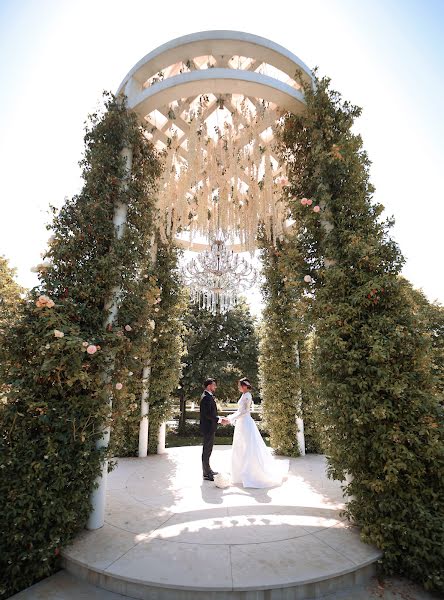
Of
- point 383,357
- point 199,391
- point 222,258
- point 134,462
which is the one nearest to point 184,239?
point 222,258

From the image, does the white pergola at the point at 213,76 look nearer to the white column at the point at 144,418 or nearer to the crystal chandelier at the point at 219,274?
the crystal chandelier at the point at 219,274

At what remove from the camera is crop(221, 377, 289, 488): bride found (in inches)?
173

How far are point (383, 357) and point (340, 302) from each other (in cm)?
68

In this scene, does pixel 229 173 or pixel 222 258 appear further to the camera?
pixel 222 258

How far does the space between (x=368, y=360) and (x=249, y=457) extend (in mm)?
2737

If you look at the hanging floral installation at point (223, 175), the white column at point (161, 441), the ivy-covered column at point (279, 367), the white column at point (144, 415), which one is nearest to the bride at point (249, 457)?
the ivy-covered column at point (279, 367)

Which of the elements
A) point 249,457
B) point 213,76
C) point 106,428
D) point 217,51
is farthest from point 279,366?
point 217,51

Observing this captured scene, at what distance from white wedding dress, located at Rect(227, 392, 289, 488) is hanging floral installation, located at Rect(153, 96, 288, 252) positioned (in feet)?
11.1

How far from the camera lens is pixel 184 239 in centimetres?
763

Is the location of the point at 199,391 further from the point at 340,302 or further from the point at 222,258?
the point at 340,302

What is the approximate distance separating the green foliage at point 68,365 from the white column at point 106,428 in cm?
5

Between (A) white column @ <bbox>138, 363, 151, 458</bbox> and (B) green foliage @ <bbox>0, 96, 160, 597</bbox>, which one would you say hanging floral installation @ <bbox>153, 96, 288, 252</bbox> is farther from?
(A) white column @ <bbox>138, 363, 151, 458</bbox>

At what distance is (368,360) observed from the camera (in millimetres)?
2738

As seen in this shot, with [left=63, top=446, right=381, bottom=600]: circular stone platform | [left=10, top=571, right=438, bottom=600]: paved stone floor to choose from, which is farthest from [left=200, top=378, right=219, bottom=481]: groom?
[left=10, top=571, right=438, bottom=600]: paved stone floor
